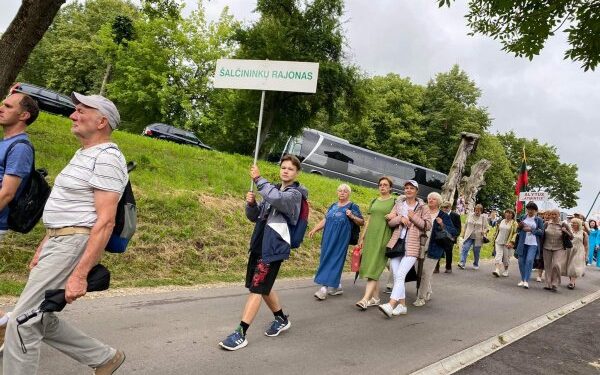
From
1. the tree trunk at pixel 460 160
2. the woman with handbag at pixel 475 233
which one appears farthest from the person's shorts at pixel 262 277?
the tree trunk at pixel 460 160

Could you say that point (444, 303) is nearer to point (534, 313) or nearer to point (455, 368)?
point (534, 313)

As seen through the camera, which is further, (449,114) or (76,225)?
(449,114)

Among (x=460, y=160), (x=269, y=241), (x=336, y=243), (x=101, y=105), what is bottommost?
(x=336, y=243)

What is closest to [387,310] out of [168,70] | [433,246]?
[433,246]

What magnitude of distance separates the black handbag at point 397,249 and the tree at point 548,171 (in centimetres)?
5892

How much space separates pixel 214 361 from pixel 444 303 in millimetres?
4898

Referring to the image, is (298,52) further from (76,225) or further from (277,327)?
(76,225)

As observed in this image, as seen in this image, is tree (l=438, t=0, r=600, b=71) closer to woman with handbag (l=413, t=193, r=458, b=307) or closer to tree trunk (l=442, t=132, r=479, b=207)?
woman with handbag (l=413, t=193, r=458, b=307)

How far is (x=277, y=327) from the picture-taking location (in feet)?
16.3

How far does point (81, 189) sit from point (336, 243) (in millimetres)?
4816

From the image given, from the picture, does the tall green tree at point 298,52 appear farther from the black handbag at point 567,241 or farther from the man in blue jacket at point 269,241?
the man in blue jacket at point 269,241

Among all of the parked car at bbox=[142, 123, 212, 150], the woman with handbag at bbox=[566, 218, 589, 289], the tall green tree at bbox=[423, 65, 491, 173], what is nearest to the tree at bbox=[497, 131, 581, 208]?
the tall green tree at bbox=[423, 65, 491, 173]

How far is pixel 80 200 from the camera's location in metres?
2.71

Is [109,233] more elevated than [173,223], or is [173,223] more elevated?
[109,233]
